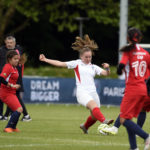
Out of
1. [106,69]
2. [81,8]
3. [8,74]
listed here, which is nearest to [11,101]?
[8,74]

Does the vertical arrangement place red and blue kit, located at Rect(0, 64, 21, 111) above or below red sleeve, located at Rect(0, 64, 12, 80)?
below

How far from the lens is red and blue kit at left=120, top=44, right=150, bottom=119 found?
A: 345 inches

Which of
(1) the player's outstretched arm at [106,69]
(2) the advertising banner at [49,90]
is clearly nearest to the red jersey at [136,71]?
(1) the player's outstretched arm at [106,69]

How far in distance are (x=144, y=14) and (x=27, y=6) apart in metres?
7.23

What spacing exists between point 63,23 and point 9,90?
2660 centimetres

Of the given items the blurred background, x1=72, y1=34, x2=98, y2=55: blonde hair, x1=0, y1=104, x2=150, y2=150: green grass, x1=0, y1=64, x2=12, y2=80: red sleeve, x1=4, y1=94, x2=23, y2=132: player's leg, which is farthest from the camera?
the blurred background

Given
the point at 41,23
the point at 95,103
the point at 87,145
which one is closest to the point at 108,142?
the point at 87,145

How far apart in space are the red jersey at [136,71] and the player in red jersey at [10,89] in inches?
143

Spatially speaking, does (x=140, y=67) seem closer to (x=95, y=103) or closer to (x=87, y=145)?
(x=87, y=145)

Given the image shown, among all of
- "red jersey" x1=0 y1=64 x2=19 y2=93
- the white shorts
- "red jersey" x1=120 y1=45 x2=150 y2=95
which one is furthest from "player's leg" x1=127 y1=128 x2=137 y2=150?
"red jersey" x1=0 y1=64 x2=19 y2=93

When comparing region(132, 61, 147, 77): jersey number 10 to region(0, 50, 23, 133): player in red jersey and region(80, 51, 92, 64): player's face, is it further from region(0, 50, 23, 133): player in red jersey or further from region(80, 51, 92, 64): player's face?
region(0, 50, 23, 133): player in red jersey

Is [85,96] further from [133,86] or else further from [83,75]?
[133,86]

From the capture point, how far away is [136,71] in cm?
891

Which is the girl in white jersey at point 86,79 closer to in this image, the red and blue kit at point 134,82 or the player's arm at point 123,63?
the red and blue kit at point 134,82
